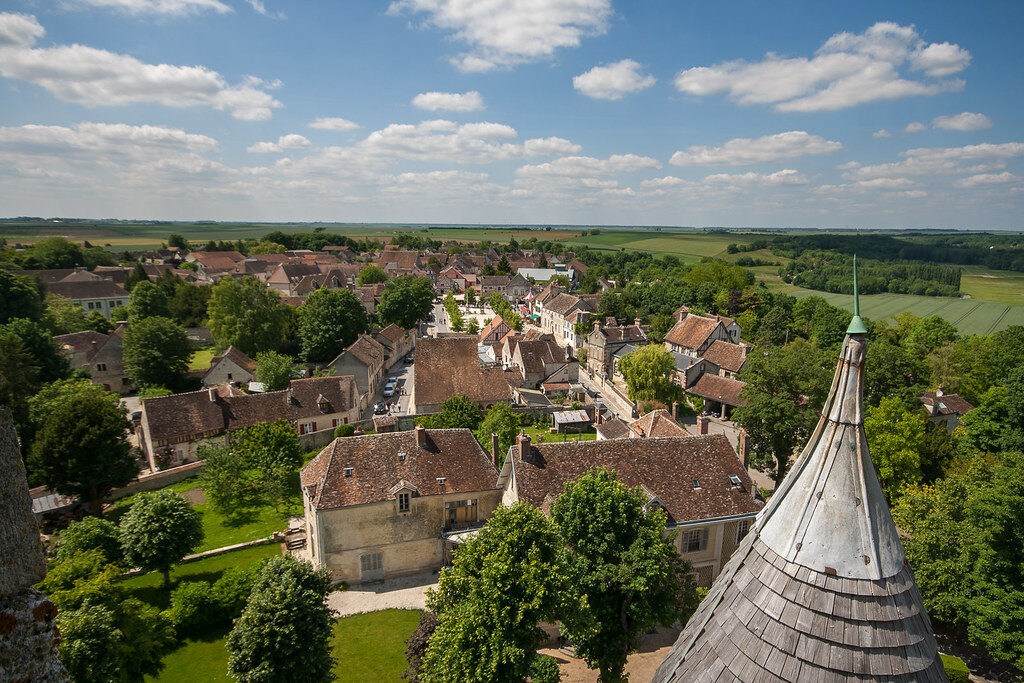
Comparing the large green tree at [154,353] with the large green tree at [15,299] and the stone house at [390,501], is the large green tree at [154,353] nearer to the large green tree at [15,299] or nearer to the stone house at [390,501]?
the large green tree at [15,299]

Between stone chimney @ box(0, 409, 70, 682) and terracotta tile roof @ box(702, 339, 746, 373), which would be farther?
terracotta tile roof @ box(702, 339, 746, 373)

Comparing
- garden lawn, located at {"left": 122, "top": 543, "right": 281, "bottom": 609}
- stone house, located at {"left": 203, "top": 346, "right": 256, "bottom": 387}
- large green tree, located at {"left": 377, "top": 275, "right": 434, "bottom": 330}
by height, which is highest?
large green tree, located at {"left": 377, "top": 275, "right": 434, "bottom": 330}

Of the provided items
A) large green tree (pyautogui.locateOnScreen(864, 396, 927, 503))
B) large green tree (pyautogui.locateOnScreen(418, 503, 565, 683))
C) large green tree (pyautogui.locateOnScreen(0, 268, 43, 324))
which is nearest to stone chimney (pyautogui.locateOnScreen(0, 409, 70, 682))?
large green tree (pyautogui.locateOnScreen(418, 503, 565, 683))

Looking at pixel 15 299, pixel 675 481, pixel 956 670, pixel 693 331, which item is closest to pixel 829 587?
pixel 675 481

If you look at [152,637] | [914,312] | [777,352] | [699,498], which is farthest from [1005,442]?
[914,312]

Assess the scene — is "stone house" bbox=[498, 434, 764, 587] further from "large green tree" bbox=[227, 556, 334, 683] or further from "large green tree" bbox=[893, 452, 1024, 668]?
"large green tree" bbox=[227, 556, 334, 683]

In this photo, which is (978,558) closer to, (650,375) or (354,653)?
(354,653)
